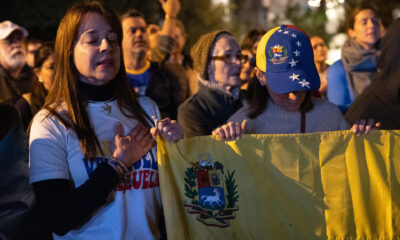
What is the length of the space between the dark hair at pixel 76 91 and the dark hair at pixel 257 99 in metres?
0.72

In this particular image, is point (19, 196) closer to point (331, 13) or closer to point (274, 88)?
point (274, 88)

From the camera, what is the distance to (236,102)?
4.57m

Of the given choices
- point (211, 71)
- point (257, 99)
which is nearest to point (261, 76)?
point (257, 99)

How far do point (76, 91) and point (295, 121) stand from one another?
1.30 meters

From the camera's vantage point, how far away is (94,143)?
2.88 m

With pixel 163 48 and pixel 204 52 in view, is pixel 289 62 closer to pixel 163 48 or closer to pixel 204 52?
pixel 204 52

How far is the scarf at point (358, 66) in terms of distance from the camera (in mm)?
5527

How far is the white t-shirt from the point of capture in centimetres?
279

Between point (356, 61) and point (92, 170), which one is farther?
point (356, 61)

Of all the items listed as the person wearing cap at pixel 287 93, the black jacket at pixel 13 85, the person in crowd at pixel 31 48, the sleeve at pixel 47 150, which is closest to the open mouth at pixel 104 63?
the sleeve at pixel 47 150

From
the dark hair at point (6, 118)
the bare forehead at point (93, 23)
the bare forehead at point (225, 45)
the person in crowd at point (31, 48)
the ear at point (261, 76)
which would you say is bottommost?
the dark hair at point (6, 118)

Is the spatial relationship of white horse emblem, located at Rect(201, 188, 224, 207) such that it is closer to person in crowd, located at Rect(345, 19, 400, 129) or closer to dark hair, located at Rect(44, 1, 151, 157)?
dark hair, located at Rect(44, 1, 151, 157)

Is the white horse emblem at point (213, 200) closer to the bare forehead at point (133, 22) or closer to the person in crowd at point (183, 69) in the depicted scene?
the person in crowd at point (183, 69)

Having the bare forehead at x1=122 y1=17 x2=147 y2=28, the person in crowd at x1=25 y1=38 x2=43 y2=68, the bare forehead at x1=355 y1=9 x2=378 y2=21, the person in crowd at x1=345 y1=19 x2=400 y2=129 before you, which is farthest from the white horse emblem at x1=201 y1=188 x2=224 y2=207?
the person in crowd at x1=25 y1=38 x2=43 y2=68
